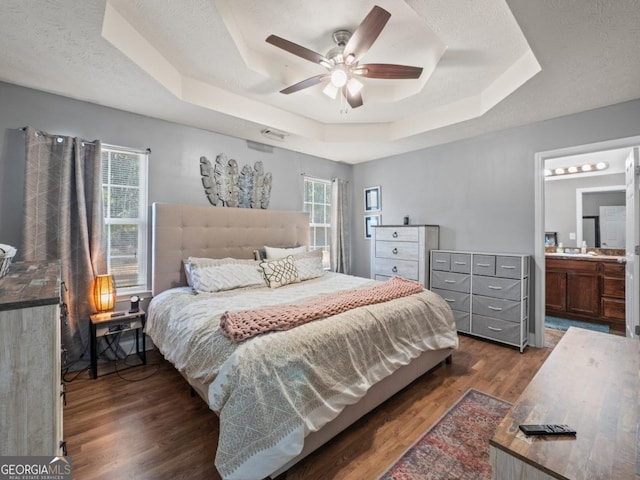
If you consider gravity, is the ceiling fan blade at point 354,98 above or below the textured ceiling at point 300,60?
below

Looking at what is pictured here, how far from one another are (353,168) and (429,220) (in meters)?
1.77

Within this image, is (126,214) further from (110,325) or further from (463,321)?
(463,321)

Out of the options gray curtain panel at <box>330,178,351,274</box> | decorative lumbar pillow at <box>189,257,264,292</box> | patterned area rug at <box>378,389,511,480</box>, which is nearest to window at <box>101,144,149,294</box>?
decorative lumbar pillow at <box>189,257,264,292</box>

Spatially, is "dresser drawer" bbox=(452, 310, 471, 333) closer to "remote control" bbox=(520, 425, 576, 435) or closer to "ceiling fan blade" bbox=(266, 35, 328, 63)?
"remote control" bbox=(520, 425, 576, 435)

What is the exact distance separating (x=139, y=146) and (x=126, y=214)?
0.74 meters

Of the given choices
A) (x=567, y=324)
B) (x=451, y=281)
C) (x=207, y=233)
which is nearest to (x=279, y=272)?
(x=207, y=233)

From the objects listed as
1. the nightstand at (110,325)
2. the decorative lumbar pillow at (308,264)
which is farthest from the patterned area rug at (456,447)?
the nightstand at (110,325)

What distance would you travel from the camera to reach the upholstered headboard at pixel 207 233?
9.90ft

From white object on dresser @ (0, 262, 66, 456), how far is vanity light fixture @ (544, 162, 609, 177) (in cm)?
560

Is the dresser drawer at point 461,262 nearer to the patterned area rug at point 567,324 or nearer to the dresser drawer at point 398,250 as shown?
the dresser drawer at point 398,250

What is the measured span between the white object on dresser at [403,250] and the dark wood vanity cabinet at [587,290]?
198 cm

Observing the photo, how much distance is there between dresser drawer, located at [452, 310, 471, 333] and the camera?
3.55 metres

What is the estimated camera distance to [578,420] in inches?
47.3

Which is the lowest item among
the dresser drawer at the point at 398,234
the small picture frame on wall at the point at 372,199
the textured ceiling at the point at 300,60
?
the dresser drawer at the point at 398,234
